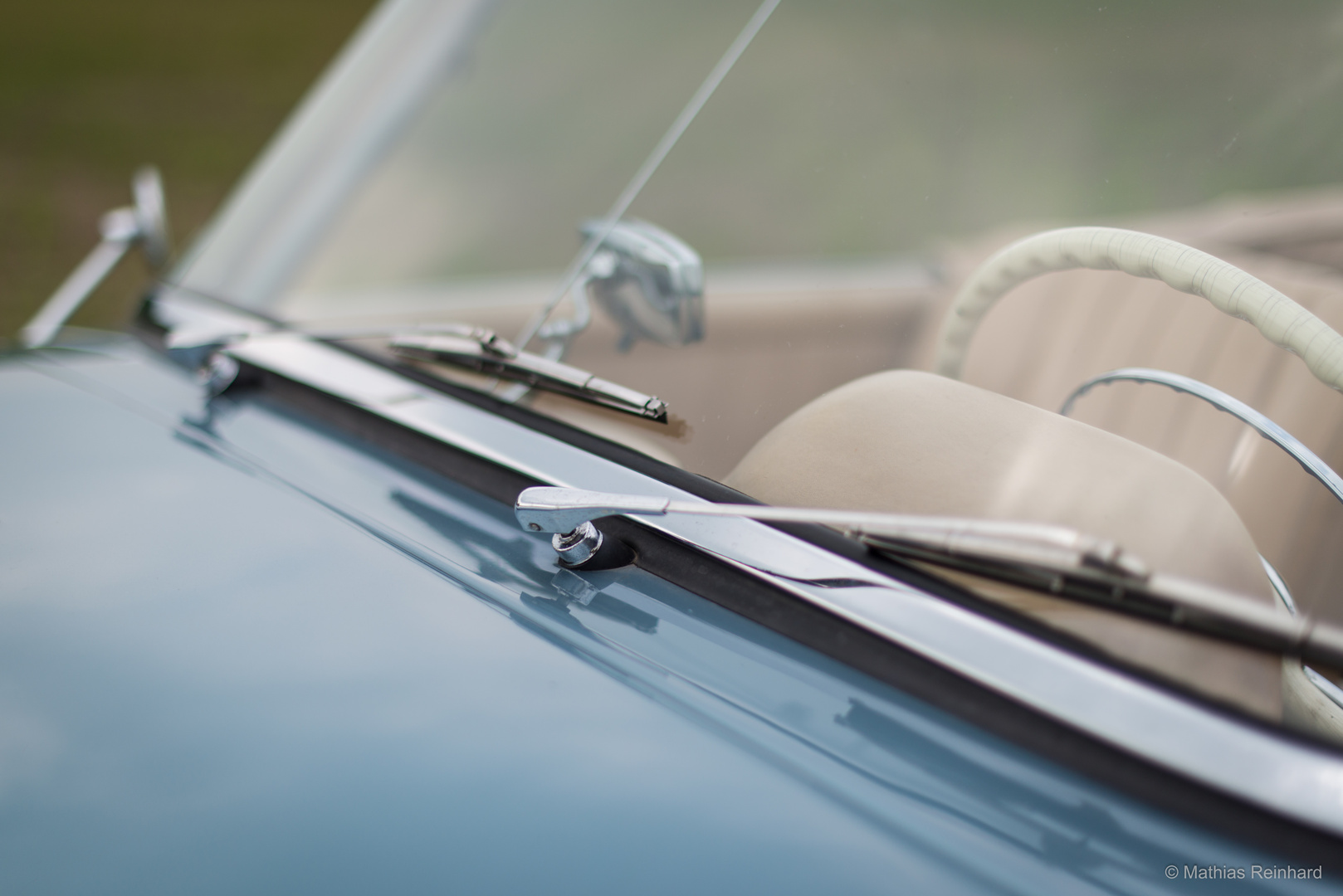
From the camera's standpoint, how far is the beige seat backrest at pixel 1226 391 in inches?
29.4

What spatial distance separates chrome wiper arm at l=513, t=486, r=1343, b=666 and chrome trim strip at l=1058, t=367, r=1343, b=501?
158 mm

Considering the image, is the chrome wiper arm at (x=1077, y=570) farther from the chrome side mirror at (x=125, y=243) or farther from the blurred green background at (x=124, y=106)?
the blurred green background at (x=124, y=106)

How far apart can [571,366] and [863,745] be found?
1.75 feet

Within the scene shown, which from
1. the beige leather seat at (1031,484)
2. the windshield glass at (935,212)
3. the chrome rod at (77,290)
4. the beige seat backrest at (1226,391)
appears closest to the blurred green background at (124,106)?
the chrome rod at (77,290)

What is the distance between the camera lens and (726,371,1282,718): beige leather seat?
2.25 ft

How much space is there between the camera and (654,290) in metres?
1.11

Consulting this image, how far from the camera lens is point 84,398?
1.29m

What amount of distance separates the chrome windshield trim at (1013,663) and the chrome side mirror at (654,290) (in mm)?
184

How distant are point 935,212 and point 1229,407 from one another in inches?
14.1

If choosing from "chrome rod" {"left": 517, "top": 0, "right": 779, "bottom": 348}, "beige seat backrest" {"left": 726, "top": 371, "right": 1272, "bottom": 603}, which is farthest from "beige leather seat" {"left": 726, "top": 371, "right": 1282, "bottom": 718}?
"chrome rod" {"left": 517, "top": 0, "right": 779, "bottom": 348}

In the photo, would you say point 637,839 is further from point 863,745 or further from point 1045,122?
point 1045,122

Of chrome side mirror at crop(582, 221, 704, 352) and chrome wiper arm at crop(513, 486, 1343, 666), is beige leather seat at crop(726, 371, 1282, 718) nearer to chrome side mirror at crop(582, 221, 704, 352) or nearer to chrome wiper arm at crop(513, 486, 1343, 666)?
chrome wiper arm at crop(513, 486, 1343, 666)

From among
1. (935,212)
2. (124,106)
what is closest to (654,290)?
(935,212)

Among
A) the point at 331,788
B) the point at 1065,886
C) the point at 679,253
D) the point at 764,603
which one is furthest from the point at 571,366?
the point at 1065,886
